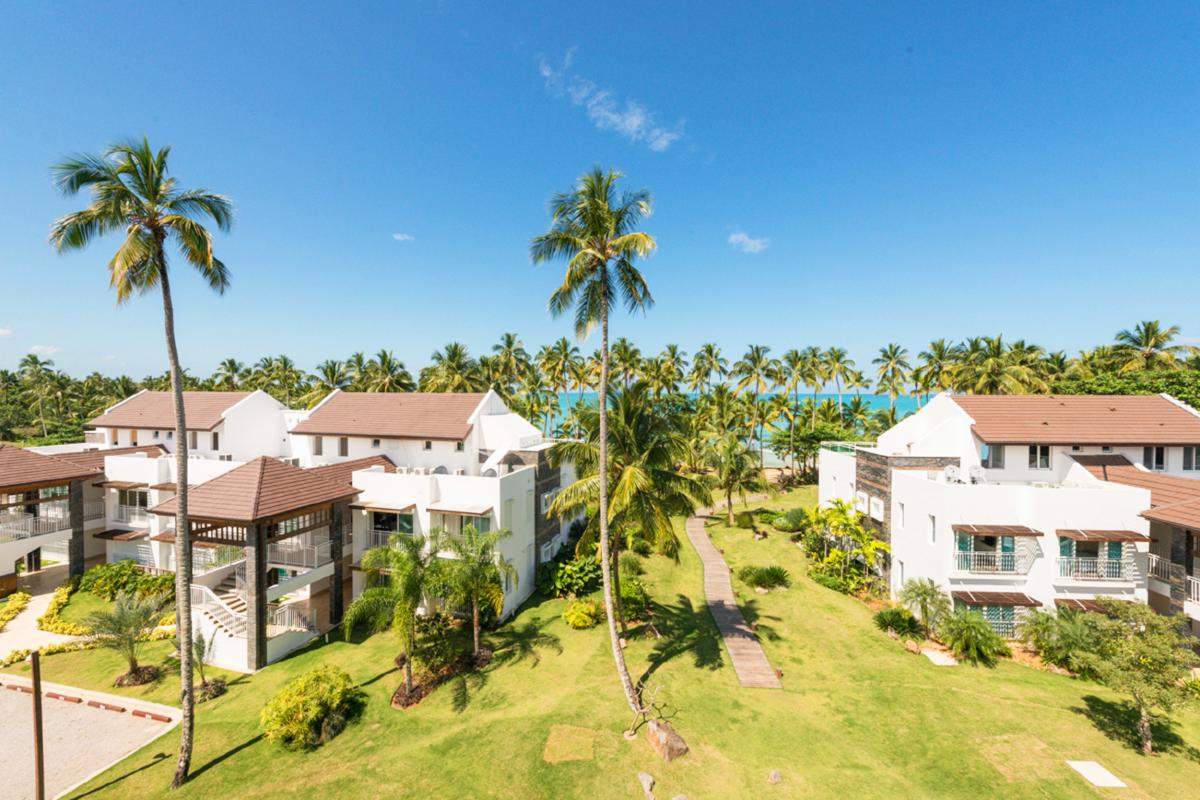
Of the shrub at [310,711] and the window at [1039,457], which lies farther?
the window at [1039,457]

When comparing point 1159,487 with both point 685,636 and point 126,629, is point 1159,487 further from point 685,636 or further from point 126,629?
point 126,629

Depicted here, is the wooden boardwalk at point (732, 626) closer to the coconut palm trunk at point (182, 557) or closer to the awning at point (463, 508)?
the awning at point (463, 508)

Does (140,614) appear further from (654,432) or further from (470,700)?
(654,432)

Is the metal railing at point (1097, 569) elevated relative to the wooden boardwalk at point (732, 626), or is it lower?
elevated

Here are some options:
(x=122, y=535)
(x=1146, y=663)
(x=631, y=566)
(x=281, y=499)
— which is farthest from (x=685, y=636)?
(x=122, y=535)

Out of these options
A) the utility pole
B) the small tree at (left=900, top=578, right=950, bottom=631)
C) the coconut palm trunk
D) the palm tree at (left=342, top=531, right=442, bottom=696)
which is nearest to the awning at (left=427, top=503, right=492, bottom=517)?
the palm tree at (left=342, top=531, right=442, bottom=696)

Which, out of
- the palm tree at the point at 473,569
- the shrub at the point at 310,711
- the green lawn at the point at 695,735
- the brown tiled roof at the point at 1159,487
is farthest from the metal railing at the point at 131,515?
the brown tiled roof at the point at 1159,487
